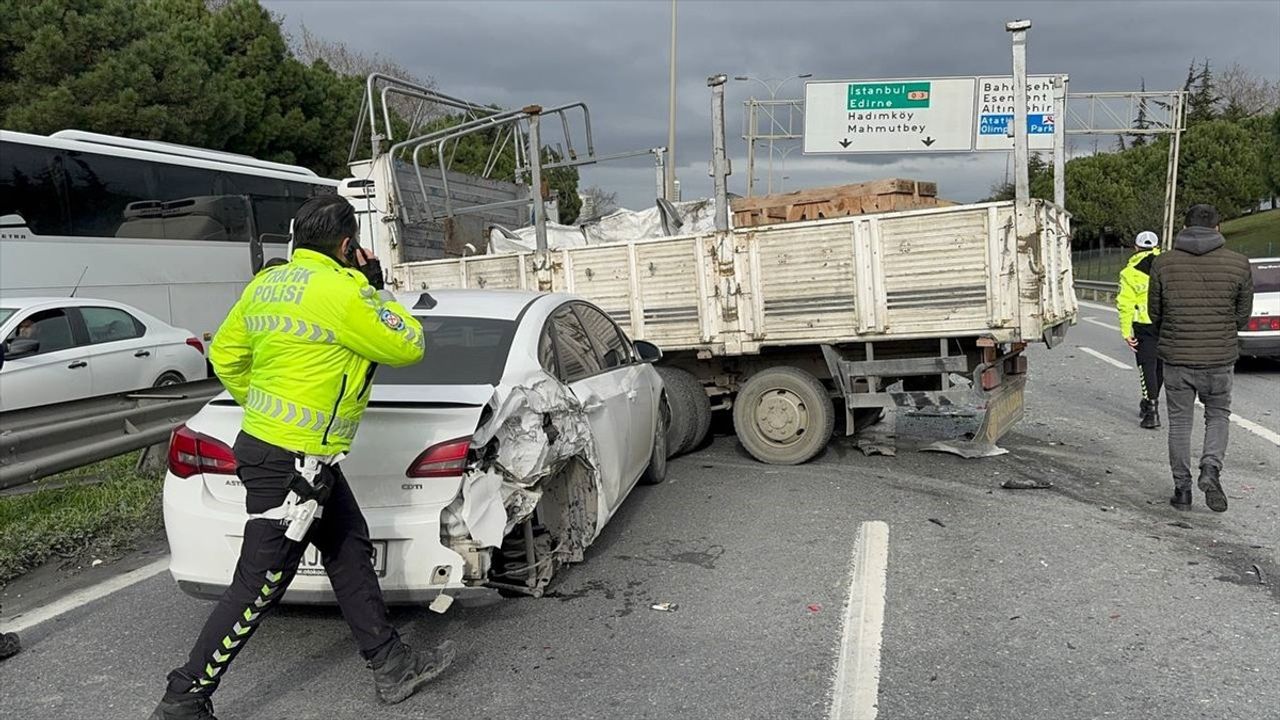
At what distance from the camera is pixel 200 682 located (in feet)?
10.6

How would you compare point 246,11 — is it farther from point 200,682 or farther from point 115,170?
point 200,682

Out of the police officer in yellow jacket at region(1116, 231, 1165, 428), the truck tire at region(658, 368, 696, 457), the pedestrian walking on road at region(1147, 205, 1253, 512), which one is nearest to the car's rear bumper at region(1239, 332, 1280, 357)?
the police officer in yellow jacket at region(1116, 231, 1165, 428)

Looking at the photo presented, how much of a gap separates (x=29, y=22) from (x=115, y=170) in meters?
8.50

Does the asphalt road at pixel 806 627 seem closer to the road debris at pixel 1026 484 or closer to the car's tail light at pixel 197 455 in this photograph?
the road debris at pixel 1026 484

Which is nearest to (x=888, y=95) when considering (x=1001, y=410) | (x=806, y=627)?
(x=1001, y=410)

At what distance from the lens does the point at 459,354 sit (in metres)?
4.66

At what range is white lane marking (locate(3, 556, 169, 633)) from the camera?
4.50 meters

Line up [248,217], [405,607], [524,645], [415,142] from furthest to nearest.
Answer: [248,217] < [415,142] < [405,607] < [524,645]

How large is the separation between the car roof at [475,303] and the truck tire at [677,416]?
2.44m

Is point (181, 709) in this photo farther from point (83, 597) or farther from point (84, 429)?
point (84, 429)

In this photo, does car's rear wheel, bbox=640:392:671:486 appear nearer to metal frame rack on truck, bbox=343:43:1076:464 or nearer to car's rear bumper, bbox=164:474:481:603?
metal frame rack on truck, bbox=343:43:1076:464

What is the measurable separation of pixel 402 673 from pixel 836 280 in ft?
14.8

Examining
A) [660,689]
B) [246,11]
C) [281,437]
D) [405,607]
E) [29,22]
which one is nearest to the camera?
[281,437]

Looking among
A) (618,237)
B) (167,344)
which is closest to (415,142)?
(618,237)
